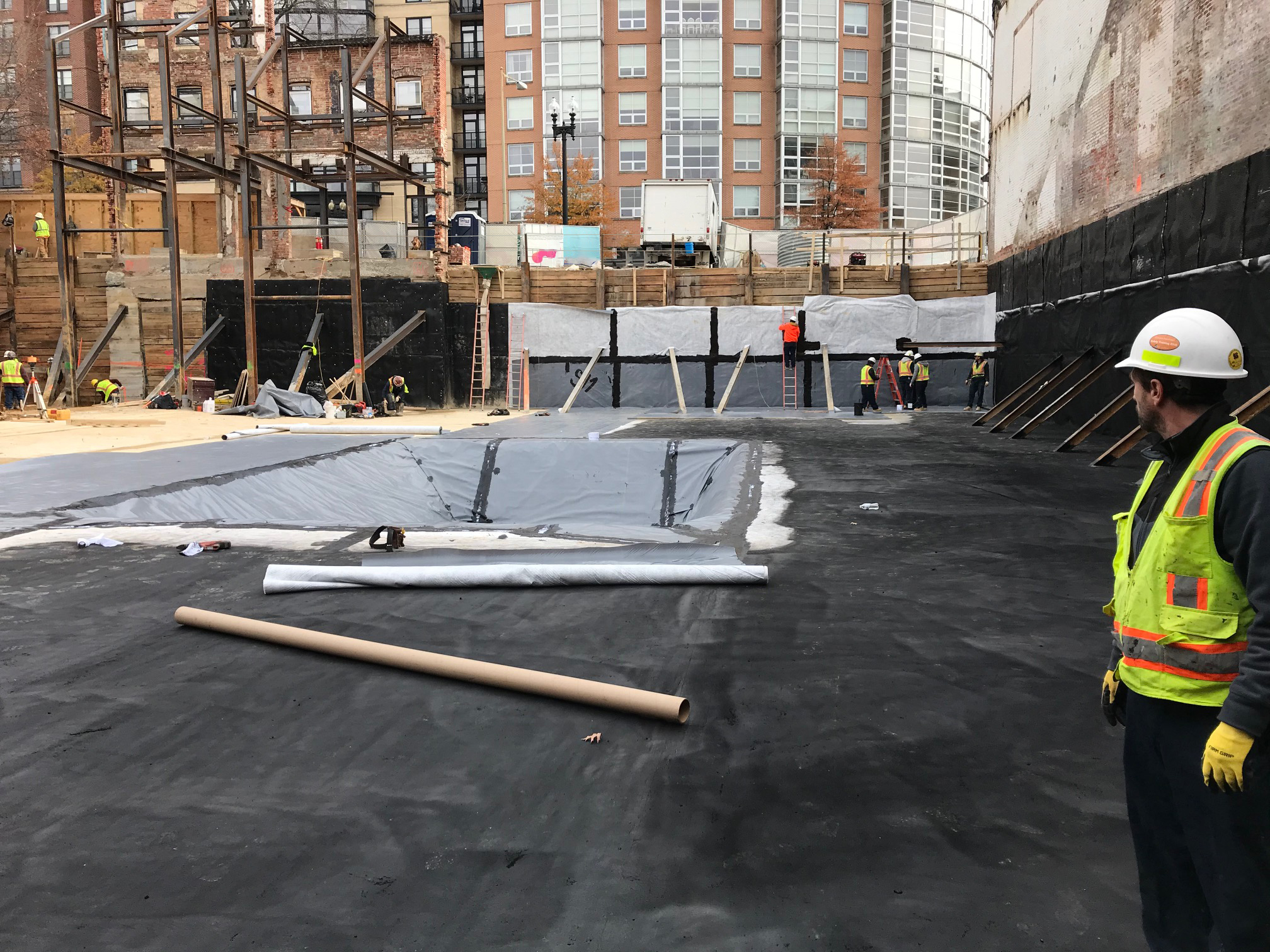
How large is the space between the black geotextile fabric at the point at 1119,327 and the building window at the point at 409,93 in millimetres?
30097

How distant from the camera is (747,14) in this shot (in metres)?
53.4

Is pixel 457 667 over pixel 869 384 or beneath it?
beneath

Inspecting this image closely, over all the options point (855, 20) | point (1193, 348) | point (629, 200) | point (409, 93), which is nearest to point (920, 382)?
point (1193, 348)

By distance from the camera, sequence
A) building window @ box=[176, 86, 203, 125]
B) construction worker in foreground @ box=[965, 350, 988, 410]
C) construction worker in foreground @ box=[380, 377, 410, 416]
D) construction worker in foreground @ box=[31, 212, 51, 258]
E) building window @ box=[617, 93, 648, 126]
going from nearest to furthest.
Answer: construction worker in foreground @ box=[380, 377, 410, 416] < construction worker in foreground @ box=[965, 350, 988, 410] < construction worker in foreground @ box=[31, 212, 51, 258] < building window @ box=[176, 86, 203, 125] < building window @ box=[617, 93, 648, 126]

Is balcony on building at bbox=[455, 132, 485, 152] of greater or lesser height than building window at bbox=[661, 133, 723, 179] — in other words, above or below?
above

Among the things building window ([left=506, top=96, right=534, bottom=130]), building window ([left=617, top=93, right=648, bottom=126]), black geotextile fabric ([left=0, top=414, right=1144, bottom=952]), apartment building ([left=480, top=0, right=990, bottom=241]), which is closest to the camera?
black geotextile fabric ([left=0, top=414, right=1144, bottom=952])

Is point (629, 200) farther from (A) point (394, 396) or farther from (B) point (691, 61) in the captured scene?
(A) point (394, 396)

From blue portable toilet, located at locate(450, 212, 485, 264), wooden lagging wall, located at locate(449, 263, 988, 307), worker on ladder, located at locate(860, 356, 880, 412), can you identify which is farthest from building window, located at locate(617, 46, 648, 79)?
worker on ladder, located at locate(860, 356, 880, 412)

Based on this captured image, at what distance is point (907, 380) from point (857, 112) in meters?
34.9

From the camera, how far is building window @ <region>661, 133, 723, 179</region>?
53.2 m

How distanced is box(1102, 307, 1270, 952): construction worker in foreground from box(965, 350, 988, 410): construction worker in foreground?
22.3 meters

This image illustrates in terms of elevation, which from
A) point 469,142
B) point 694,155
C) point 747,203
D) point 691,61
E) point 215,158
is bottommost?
point 215,158

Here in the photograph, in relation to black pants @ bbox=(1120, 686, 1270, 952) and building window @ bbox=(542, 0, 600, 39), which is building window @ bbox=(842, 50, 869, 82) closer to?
building window @ bbox=(542, 0, 600, 39)

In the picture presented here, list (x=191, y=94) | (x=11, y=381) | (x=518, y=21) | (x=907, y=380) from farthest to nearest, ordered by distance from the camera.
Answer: (x=518, y=21), (x=191, y=94), (x=907, y=380), (x=11, y=381)
